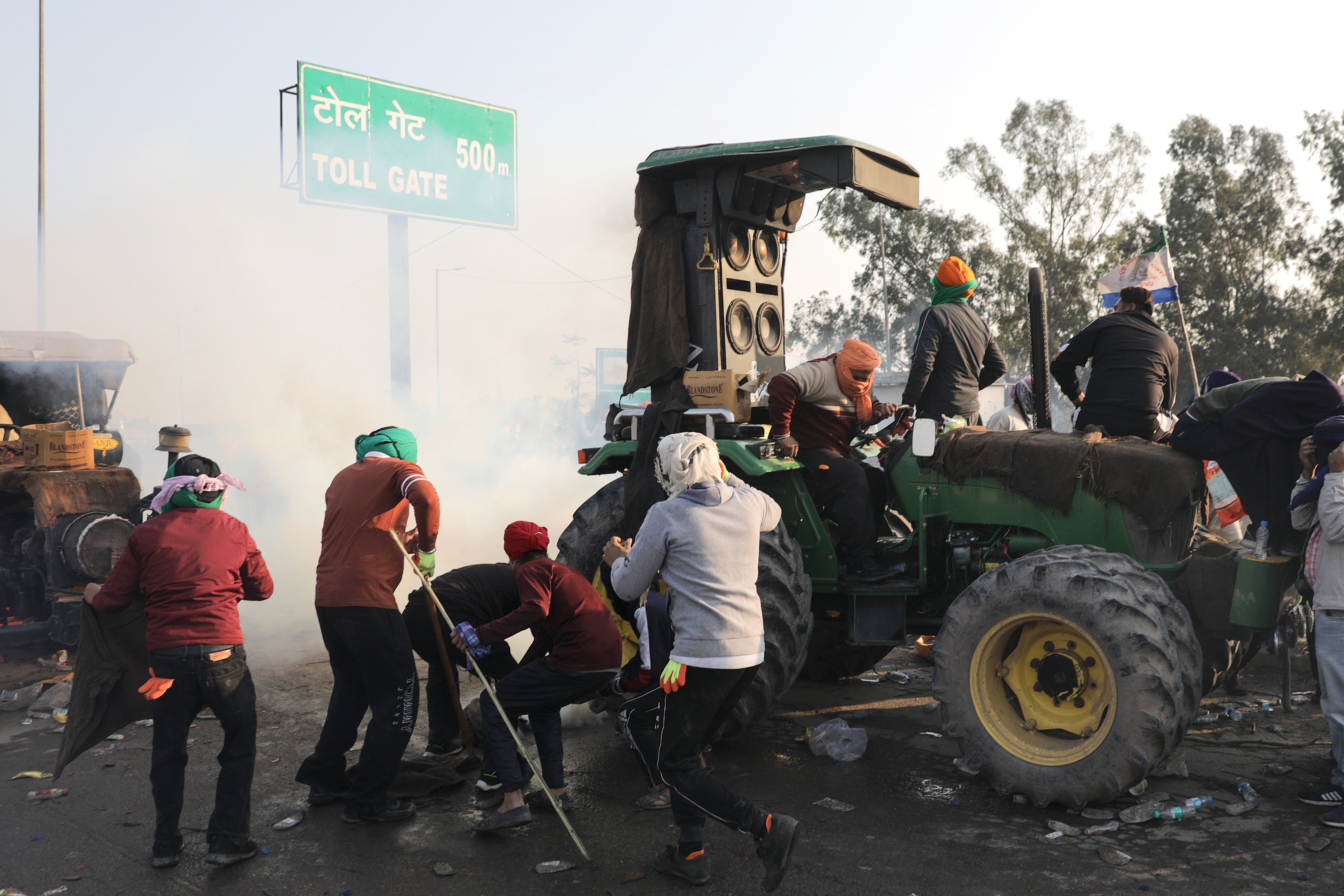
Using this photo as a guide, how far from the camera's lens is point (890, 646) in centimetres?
608

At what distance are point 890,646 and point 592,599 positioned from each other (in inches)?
81.9

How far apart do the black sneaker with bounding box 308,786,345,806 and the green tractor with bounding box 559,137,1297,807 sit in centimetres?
188

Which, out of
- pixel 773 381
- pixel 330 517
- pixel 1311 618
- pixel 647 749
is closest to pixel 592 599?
pixel 647 749

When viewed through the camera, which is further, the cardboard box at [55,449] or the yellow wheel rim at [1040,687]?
the cardboard box at [55,449]

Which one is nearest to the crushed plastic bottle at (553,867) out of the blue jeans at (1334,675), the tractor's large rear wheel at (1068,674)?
the tractor's large rear wheel at (1068,674)

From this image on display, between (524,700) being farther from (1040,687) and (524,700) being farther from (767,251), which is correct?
(767,251)

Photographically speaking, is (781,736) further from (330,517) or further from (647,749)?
(330,517)

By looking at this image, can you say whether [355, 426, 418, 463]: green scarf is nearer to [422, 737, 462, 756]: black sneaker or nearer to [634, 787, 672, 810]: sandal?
[422, 737, 462, 756]: black sneaker

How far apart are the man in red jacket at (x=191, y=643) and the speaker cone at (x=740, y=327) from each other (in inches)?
129

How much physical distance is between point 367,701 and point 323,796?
54cm

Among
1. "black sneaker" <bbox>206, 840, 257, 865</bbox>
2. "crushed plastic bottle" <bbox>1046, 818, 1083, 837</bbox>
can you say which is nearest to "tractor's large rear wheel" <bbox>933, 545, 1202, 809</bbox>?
"crushed plastic bottle" <bbox>1046, 818, 1083, 837</bbox>

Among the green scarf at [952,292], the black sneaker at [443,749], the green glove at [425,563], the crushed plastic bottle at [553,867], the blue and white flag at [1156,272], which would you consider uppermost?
the blue and white flag at [1156,272]

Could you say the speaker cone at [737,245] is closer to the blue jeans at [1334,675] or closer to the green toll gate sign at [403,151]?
the blue jeans at [1334,675]

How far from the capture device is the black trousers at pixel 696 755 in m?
3.98
